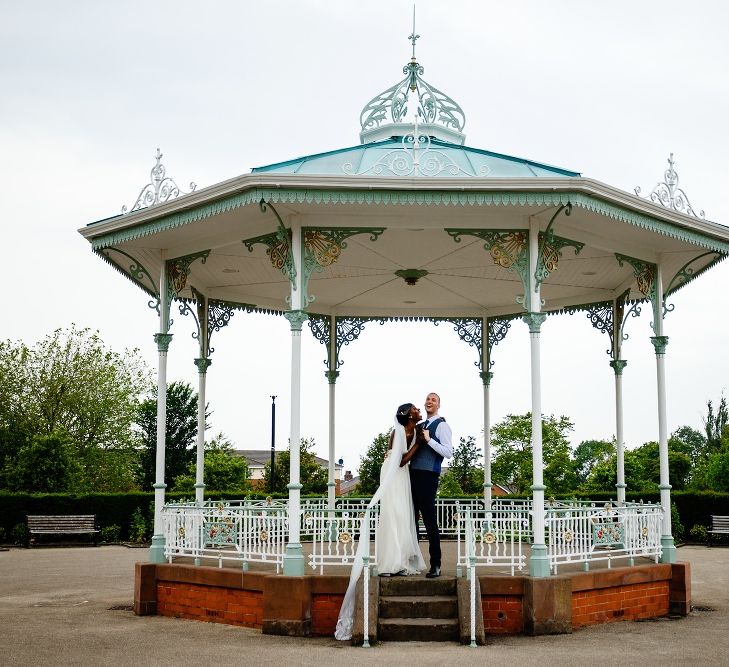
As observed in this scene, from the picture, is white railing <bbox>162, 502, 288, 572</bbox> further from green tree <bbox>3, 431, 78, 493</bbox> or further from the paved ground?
green tree <bbox>3, 431, 78, 493</bbox>

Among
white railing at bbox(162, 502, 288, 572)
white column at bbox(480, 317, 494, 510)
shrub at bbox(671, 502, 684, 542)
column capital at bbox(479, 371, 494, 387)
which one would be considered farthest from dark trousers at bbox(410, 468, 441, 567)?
shrub at bbox(671, 502, 684, 542)

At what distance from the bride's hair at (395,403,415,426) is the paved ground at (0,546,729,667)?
2296mm

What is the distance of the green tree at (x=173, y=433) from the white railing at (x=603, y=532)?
112 ft

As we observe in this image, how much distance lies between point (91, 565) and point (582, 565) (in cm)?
1130

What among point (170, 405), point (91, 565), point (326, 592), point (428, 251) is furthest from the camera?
point (170, 405)

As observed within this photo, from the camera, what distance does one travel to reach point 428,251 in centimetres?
1166

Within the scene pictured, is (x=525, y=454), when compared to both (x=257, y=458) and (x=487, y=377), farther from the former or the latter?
(x=257, y=458)

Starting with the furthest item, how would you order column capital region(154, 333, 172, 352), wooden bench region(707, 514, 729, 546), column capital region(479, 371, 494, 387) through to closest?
wooden bench region(707, 514, 729, 546) < column capital region(479, 371, 494, 387) < column capital region(154, 333, 172, 352)

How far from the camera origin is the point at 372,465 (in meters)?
31.6

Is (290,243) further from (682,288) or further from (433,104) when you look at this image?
(682,288)

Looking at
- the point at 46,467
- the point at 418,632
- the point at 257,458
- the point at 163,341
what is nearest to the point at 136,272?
the point at 163,341

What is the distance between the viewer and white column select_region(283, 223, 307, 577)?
920cm

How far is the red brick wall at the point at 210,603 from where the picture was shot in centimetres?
948

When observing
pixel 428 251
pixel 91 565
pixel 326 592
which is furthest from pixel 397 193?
pixel 91 565
